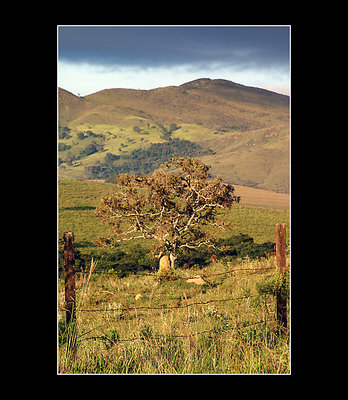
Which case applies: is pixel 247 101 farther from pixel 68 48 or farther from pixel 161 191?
pixel 68 48

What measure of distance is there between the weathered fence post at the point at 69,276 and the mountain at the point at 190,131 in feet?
59.3

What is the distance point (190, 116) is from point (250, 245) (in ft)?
53.8

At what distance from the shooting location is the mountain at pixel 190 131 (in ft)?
87.0

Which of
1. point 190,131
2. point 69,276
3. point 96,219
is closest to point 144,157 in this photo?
point 190,131

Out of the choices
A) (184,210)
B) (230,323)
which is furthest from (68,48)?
(184,210)

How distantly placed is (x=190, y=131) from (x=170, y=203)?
1895 cm

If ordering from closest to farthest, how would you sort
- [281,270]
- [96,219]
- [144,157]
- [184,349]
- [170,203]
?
[184,349] → [281,270] → [170,203] → [144,157] → [96,219]

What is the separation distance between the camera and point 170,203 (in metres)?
14.9

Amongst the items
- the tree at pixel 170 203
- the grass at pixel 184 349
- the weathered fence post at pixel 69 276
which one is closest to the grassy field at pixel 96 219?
the tree at pixel 170 203

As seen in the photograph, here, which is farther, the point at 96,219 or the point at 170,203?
the point at 96,219

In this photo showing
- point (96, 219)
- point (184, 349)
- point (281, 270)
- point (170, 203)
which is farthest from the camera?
point (96, 219)

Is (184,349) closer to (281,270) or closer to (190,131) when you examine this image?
(281,270)

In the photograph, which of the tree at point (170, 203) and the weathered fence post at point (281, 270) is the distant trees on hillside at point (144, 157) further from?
the weathered fence post at point (281, 270)

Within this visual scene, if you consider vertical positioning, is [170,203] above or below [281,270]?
above
